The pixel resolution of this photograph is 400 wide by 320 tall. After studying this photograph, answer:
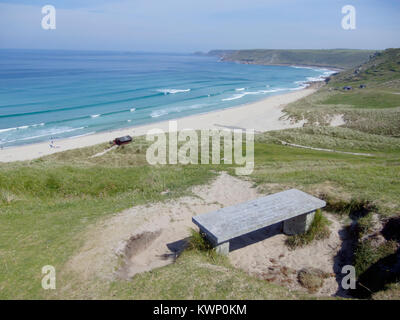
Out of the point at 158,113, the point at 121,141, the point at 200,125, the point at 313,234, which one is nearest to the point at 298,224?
the point at 313,234

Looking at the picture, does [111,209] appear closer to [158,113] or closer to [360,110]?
[360,110]

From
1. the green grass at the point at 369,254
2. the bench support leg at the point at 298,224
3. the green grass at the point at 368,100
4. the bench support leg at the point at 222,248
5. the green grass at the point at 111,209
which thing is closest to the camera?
the green grass at the point at 111,209

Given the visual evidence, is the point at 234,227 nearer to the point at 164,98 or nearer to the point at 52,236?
the point at 52,236

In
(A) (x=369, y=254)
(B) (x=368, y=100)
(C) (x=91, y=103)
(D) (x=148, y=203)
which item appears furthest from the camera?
(C) (x=91, y=103)

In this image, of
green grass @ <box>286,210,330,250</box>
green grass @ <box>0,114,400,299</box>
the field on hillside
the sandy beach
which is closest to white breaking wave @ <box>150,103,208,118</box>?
the sandy beach

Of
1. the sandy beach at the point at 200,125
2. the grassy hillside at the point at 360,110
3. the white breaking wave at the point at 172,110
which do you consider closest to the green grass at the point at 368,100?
the grassy hillside at the point at 360,110

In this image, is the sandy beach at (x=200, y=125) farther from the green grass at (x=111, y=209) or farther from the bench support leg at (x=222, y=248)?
the bench support leg at (x=222, y=248)

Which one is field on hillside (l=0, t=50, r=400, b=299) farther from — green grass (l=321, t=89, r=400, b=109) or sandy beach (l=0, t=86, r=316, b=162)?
green grass (l=321, t=89, r=400, b=109)
